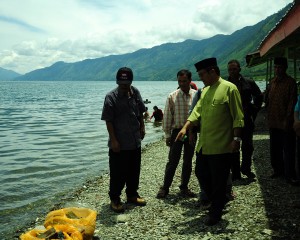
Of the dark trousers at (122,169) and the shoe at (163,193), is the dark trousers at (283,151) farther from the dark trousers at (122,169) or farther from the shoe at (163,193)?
the dark trousers at (122,169)

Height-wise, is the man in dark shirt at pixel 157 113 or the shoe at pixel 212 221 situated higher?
the shoe at pixel 212 221

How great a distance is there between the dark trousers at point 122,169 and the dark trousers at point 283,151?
11.0 ft

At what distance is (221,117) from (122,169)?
245 centimetres

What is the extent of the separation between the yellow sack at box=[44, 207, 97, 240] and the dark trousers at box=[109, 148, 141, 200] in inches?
40.7

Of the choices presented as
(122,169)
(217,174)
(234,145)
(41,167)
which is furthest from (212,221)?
(41,167)

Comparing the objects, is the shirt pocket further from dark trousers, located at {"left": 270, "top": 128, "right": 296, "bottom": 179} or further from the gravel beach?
dark trousers, located at {"left": 270, "top": 128, "right": 296, "bottom": 179}

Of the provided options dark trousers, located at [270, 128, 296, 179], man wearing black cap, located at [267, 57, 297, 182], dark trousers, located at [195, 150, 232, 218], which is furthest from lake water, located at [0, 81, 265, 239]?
man wearing black cap, located at [267, 57, 297, 182]

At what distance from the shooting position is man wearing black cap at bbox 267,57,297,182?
7.36 meters

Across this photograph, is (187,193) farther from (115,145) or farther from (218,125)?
(218,125)

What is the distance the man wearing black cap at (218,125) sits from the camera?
5.30 metres

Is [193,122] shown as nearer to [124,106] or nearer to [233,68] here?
[124,106]

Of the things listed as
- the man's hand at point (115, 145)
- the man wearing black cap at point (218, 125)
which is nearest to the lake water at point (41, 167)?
the man's hand at point (115, 145)

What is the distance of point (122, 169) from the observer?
22.2 ft

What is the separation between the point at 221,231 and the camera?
5488 mm
